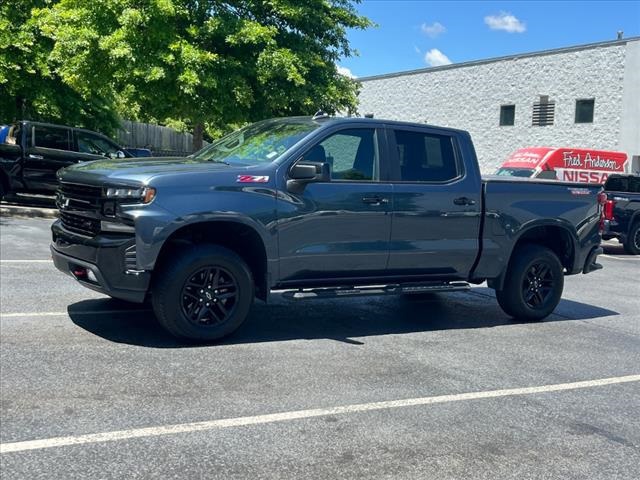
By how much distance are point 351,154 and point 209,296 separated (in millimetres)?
1941

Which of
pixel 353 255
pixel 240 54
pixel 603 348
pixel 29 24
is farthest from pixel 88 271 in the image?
pixel 29 24

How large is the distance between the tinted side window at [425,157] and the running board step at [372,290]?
3.43 feet

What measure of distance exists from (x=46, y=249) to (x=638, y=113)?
2225 cm

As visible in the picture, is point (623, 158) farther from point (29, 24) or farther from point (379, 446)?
point (379, 446)

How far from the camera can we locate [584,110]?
28.4 metres

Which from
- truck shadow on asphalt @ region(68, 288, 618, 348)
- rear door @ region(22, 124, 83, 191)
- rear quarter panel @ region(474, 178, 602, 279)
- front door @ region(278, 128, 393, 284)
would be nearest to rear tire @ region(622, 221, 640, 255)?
truck shadow on asphalt @ region(68, 288, 618, 348)

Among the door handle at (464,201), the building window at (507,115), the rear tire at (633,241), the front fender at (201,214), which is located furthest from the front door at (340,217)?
the building window at (507,115)

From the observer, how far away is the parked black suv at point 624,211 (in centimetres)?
1675

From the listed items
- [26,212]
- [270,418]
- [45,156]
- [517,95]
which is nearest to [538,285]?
[270,418]

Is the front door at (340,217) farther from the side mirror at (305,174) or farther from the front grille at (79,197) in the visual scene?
the front grille at (79,197)

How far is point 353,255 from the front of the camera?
22.5 ft

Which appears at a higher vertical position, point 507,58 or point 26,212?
point 507,58

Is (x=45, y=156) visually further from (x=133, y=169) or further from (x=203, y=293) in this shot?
(x=203, y=293)

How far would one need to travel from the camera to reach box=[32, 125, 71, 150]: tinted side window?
1603 centimetres
